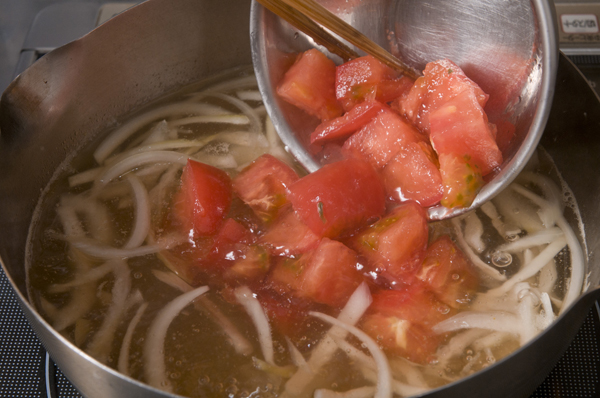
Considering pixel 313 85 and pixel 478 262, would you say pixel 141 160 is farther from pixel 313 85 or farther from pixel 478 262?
pixel 478 262

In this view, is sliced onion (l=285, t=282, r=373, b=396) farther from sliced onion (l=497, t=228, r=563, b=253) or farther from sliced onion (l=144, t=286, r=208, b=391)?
sliced onion (l=497, t=228, r=563, b=253)

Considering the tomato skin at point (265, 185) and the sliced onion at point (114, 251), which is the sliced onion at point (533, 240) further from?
the sliced onion at point (114, 251)

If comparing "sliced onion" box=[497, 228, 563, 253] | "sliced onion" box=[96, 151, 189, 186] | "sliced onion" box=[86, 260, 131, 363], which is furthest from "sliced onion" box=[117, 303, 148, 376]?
"sliced onion" box=[497, 228, 563, 253]

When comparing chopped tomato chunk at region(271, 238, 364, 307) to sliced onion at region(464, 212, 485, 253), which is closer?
chopped tomato chunk at region(271, 238, 364, 307)

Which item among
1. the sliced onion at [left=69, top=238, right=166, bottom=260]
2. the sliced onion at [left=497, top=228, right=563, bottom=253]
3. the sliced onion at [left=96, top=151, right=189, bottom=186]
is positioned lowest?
the sliced onion at [left=497, top=228, right=563, bottom=253]

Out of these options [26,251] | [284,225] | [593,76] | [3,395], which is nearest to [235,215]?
[284,225]

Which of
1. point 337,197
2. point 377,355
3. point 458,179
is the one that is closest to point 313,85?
point 337,197
